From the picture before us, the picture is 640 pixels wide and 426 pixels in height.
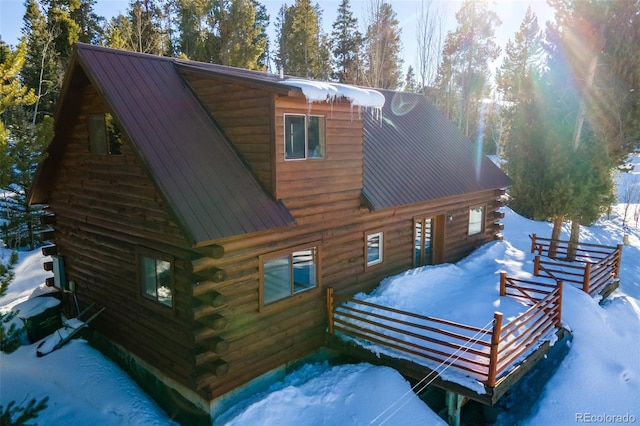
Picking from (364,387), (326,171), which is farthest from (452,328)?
(326,171)

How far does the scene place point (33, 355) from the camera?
10.4 meters

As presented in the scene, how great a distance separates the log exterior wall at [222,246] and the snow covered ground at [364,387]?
2.65ft

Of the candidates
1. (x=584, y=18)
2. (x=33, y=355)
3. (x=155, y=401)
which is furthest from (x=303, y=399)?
(x=584, y=18)

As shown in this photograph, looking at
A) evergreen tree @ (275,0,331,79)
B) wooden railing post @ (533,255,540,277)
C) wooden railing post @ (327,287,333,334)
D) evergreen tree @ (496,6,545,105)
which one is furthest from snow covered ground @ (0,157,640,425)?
evergreen tree @ (275,0,331,79)

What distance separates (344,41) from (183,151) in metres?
36.1

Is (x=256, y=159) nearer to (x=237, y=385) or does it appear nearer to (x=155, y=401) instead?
(x=237, y=385)

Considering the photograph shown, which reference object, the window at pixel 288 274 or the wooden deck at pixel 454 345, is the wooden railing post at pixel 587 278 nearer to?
the wooden deck at pixel 454 345

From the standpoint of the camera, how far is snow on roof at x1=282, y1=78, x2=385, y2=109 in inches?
327

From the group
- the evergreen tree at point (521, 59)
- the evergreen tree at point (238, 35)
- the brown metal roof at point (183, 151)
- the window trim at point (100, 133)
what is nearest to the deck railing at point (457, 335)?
the brown metal roof at point (183, 151)

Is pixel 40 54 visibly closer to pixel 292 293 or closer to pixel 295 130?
pixel 295 130

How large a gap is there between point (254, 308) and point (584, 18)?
15.9 metres

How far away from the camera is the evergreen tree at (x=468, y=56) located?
33188 millimetres

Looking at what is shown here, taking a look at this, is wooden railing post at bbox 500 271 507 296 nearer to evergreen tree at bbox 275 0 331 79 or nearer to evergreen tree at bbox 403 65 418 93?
evergreen tree at bbox 275 0 331 79

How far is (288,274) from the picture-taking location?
9281mm
